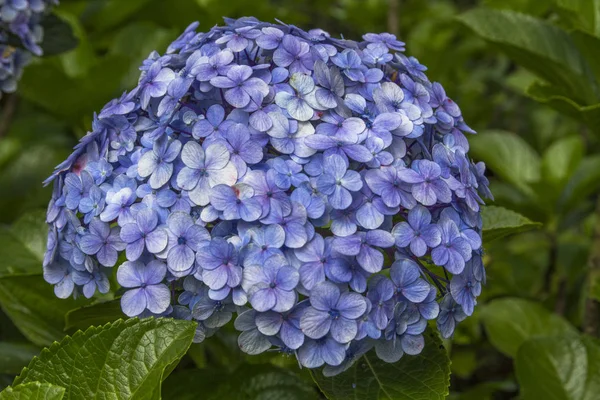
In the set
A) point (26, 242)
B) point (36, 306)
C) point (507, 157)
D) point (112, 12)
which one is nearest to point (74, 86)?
point (112, 12)

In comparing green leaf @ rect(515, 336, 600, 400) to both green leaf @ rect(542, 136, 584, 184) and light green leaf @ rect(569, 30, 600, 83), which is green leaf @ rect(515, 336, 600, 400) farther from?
green leaf @ rect(542, 136, 584, 184)

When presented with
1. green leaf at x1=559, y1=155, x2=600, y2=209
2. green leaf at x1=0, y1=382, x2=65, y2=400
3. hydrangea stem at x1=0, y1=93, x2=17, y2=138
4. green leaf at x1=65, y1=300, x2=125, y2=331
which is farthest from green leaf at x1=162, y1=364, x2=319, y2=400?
hydrangea stem at x1=0, y1=93, x2=17, y2=138

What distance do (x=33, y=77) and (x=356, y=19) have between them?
187 centimetres

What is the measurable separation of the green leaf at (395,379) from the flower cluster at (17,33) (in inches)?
48.4

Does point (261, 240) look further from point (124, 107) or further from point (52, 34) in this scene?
point (52, 34)

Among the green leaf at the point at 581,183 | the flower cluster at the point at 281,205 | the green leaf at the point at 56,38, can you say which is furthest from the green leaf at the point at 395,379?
the green leaf at the point at 581,183

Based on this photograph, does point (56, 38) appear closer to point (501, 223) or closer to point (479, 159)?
point (501, 223)

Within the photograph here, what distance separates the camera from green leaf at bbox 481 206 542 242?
1577 mm

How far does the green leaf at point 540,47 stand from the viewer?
2.01 metres

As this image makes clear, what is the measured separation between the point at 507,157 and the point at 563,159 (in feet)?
0.69

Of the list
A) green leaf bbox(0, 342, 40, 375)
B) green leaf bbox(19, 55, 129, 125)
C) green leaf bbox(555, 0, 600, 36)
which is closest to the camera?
green leaf bbox(0, 342, 40, 375)

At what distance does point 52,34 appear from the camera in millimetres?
2234

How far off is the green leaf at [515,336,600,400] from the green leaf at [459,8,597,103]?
667mm

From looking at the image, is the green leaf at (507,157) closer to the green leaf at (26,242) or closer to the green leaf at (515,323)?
the green leaf at (515,323)
